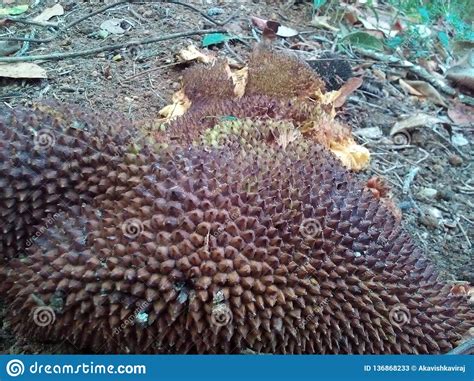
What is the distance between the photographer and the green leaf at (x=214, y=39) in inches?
89.3

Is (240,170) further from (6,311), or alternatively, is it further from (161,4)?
(161,4)

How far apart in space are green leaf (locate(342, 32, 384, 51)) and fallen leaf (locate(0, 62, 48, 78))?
1.16 meters

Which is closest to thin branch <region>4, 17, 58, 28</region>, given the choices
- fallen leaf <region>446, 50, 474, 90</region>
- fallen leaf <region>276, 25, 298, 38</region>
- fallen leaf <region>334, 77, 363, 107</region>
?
fallen leaf <region>276, 25, 298, 38</region>

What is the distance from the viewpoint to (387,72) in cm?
241

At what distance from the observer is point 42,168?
3.91 feet

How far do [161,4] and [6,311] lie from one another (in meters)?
1.54

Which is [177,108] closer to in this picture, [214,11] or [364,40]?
[214,11]

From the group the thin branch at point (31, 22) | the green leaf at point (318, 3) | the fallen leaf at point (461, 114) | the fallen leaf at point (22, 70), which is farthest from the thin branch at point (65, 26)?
the fallen leaf at point (461, 114)

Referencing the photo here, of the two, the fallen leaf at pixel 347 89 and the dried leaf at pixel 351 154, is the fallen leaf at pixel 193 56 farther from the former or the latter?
the dried leaf at pixel 351 154

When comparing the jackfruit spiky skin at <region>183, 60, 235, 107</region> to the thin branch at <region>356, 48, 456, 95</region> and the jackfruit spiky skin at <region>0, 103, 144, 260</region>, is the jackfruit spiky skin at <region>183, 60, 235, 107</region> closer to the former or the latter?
the jackfruit spiky skin at <region>0, 103, 144, 260</region>

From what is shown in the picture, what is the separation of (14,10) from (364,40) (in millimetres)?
1297

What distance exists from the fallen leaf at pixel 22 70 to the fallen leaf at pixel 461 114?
1.38 meters
